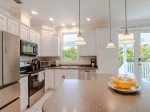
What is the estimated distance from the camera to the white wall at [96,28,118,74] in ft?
13.4

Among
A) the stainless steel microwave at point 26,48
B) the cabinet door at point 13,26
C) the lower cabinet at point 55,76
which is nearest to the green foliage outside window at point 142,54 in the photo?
the lower cabinet at point 55,76

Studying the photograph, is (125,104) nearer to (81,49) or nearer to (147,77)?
(81,49)

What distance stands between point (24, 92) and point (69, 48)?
8.98 ft

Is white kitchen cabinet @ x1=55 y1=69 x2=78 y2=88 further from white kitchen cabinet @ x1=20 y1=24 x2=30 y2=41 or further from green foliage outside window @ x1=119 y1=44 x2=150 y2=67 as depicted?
→ green foliage outside window @ x1=119 y1=44 x2=150 y2=67

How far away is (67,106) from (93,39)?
3.68 meters

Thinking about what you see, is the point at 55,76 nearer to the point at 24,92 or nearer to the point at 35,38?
the point at 35,38

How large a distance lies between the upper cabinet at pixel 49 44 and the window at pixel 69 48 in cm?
48

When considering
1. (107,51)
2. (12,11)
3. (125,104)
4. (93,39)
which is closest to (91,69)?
(107,51)

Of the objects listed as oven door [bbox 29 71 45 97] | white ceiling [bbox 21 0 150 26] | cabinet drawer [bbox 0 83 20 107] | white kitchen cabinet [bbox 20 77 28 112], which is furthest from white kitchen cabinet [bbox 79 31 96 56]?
cabinet drawer [bbox 0 83 20 107]

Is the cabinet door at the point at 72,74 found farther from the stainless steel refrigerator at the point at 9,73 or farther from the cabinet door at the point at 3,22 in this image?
the cabinet door at the point at 3,22

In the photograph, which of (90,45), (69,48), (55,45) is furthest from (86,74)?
(55,45)

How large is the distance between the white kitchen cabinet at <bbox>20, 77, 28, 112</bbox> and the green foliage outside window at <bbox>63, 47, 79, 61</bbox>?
240cm

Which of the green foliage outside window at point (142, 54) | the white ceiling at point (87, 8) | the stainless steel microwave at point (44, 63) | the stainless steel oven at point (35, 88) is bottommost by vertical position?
the stainless steel oven at point (35, 88)

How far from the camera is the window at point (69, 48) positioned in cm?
A: 513
